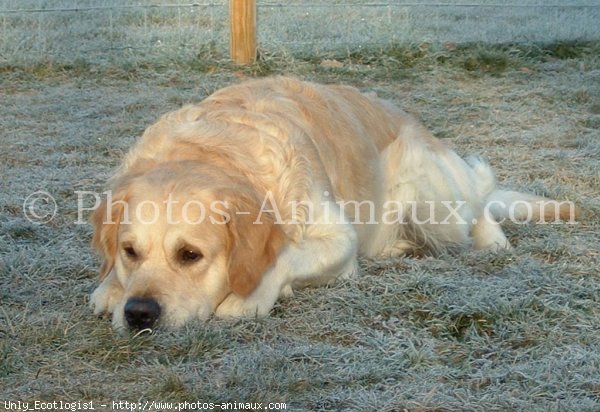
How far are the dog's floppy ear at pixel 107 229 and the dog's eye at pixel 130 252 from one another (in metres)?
0.11

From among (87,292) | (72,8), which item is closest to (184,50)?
(72,8)

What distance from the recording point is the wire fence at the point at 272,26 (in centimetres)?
877

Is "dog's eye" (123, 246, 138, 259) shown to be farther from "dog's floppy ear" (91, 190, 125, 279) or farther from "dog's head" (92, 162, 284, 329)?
"dog's floppy ear" (91, 190, 125, 279)

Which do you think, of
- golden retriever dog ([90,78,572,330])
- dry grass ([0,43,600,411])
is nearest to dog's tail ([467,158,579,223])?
golden retriever dog ([90,78,572,330])

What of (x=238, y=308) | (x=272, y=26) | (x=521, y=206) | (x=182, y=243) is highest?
(x=182, y=243)

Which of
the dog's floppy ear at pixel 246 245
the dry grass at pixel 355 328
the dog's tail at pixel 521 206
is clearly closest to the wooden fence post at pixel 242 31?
the dry grass at pixel 355 328

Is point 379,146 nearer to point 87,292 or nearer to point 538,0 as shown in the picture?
point 87,292

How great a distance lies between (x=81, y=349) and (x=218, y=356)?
1.36 ft

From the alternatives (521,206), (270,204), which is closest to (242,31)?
(521,206)

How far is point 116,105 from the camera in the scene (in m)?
7.26

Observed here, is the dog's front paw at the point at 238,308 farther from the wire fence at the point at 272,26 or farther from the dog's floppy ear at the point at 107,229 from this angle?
the wire fence at the point at 272,26

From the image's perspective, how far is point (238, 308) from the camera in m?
3.23

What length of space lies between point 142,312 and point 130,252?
0.29 metres

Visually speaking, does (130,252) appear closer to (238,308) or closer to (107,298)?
(107,298)
